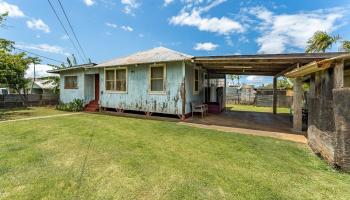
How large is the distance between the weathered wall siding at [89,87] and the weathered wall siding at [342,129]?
1361cm

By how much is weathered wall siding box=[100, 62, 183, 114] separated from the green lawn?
391 cm

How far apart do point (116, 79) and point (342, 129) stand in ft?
35.3

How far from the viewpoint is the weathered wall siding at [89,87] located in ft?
44.1

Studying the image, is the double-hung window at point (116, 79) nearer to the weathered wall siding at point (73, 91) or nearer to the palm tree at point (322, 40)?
the weathered wall siding at point (73, 91)

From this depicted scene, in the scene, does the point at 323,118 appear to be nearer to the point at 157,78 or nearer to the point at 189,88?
the point at 189,88

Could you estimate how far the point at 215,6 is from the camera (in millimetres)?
17891

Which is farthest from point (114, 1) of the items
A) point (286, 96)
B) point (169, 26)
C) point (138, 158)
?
point (286, 96)

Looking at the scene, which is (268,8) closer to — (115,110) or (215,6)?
(215,6)

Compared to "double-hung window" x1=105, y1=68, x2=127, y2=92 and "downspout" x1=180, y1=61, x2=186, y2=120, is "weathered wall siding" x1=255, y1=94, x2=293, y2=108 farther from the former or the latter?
"double-hung window" x1=105, y1=68, x2=127, y2=92

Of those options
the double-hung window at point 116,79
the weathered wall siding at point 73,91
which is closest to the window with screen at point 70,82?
the weathered wall siding at point 73,91

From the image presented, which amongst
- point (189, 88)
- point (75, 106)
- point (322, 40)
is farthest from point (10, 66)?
point (322, 40)

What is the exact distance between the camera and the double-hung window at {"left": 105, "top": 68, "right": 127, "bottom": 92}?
11.4m

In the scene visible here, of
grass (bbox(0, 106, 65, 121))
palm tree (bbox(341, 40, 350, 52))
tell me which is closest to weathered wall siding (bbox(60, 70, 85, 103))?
grass (bbox(0, 106, 65, 121))

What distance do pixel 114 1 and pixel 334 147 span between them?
47.8ft
